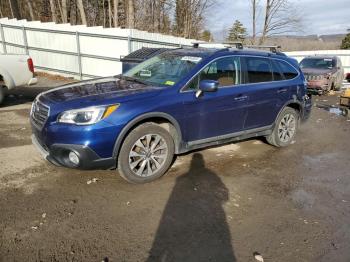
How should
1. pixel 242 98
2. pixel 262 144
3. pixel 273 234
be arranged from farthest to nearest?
pixel 262 144, pixel 242 98, pixel 273 234

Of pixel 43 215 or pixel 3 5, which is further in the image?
pixel 3 5

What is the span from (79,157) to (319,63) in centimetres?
1491

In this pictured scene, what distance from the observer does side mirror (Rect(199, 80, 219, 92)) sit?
4.55m

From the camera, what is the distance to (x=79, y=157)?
3920 mm

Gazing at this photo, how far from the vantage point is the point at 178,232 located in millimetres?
3354

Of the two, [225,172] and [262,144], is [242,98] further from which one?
[262,144]

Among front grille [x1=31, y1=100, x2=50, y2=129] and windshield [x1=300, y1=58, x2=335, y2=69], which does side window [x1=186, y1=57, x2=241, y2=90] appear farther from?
windshield [x1=300, y1=58, x2=335, y2=69]

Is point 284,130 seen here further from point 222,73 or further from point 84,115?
point 84,115

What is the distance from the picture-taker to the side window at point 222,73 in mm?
4762

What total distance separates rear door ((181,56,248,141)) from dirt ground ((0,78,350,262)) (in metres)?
0.61

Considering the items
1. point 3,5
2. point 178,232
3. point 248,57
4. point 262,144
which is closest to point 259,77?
point 248,57

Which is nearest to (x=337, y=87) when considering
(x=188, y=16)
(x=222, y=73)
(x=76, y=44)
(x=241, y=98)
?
(x=76, y=44)

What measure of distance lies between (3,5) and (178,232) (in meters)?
41.4

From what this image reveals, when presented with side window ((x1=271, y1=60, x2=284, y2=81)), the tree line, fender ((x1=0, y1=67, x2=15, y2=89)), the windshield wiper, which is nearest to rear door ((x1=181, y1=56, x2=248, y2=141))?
the windshield wiper
